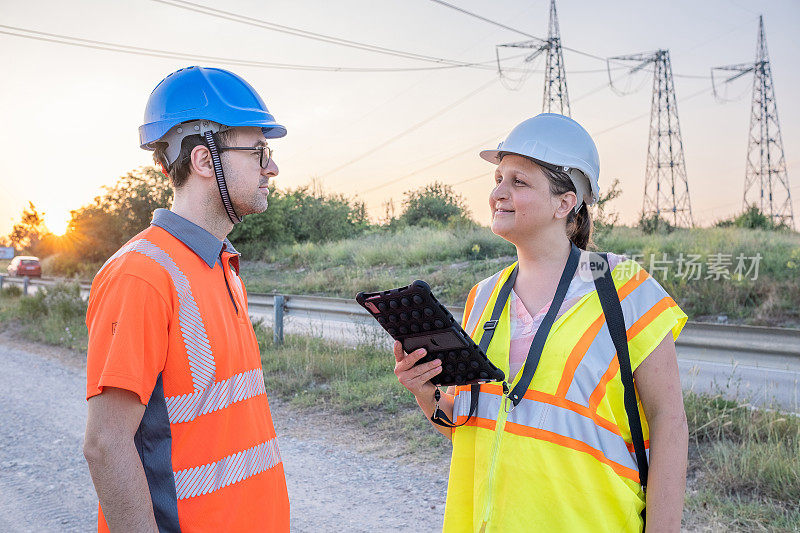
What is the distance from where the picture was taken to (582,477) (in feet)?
6.03

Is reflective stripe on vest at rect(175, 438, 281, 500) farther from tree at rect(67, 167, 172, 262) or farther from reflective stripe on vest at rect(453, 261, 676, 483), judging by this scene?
tree at rect(67, 167, 172, 262)

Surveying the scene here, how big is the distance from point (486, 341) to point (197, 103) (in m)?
1.28

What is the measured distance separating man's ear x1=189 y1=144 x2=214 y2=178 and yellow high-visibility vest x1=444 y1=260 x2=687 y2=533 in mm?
1214

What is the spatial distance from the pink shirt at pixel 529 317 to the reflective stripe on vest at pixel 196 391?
91 cm

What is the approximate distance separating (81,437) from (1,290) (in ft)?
58.5

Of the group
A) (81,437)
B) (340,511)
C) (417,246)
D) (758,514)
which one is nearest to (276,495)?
(340,511)

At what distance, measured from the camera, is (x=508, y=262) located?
55.1 ft

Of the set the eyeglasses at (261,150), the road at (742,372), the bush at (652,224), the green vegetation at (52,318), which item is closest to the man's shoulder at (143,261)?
the eyeglasses at (261,150)

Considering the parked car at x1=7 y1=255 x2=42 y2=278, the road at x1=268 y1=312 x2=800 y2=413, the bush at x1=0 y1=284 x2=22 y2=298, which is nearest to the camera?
the road at x1=268 y1=312 x2=800 y2=413

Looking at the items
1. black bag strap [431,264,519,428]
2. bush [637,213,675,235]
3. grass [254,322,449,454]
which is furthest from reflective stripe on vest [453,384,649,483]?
bush [637,213,675,235]

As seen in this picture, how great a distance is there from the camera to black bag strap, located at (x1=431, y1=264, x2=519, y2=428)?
2.08 meters

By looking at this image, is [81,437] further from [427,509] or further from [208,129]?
[208,129]

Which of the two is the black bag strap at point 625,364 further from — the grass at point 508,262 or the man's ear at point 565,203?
the grass at point 508,262

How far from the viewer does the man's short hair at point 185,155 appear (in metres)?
2.08
